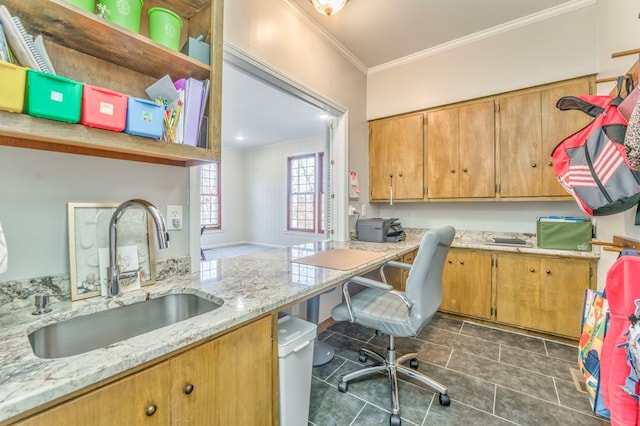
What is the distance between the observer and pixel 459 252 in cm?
275

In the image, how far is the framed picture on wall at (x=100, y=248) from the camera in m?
1.08

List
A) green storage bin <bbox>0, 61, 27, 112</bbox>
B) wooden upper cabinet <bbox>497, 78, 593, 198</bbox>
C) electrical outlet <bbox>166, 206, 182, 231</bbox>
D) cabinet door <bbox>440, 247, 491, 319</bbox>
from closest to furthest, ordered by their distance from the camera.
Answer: green storage bin <bbox>0, 61, 27, 112</bbox> < electrical outlet <bbox>166, 206, 182, 231</bbox> < wooden upper cabinet <bbox>497, 78, 593, 198</bbox> < cabinet door <bbox>440, 247, 491, 319</bbox>

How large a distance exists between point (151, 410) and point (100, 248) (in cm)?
72

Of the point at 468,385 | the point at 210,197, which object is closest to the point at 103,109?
the point at 468,385

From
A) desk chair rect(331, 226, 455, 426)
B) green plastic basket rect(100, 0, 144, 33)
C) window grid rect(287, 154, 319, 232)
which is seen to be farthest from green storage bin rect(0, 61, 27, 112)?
window grid rect(287, 154, 319, 232)

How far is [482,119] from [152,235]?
301 cm

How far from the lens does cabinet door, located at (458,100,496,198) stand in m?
2.69

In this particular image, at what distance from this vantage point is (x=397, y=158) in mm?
3176

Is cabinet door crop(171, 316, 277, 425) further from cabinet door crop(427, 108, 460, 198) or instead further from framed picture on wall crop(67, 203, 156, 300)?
cabinet door crop(427, 108, 460, 198)

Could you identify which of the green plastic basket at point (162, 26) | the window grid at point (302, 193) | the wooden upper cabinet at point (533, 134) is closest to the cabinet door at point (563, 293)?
the wooden upper cabinet at point (533, 134)

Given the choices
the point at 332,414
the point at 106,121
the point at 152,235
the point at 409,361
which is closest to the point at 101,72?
the point at 106,121

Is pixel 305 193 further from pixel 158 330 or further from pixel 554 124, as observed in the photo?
pixel 158 330

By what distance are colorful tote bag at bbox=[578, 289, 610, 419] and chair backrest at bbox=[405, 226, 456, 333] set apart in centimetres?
65

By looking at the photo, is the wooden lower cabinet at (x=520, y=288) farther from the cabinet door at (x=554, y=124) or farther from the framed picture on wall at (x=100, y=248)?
the framed picture on wall at (x=100, y=248)
